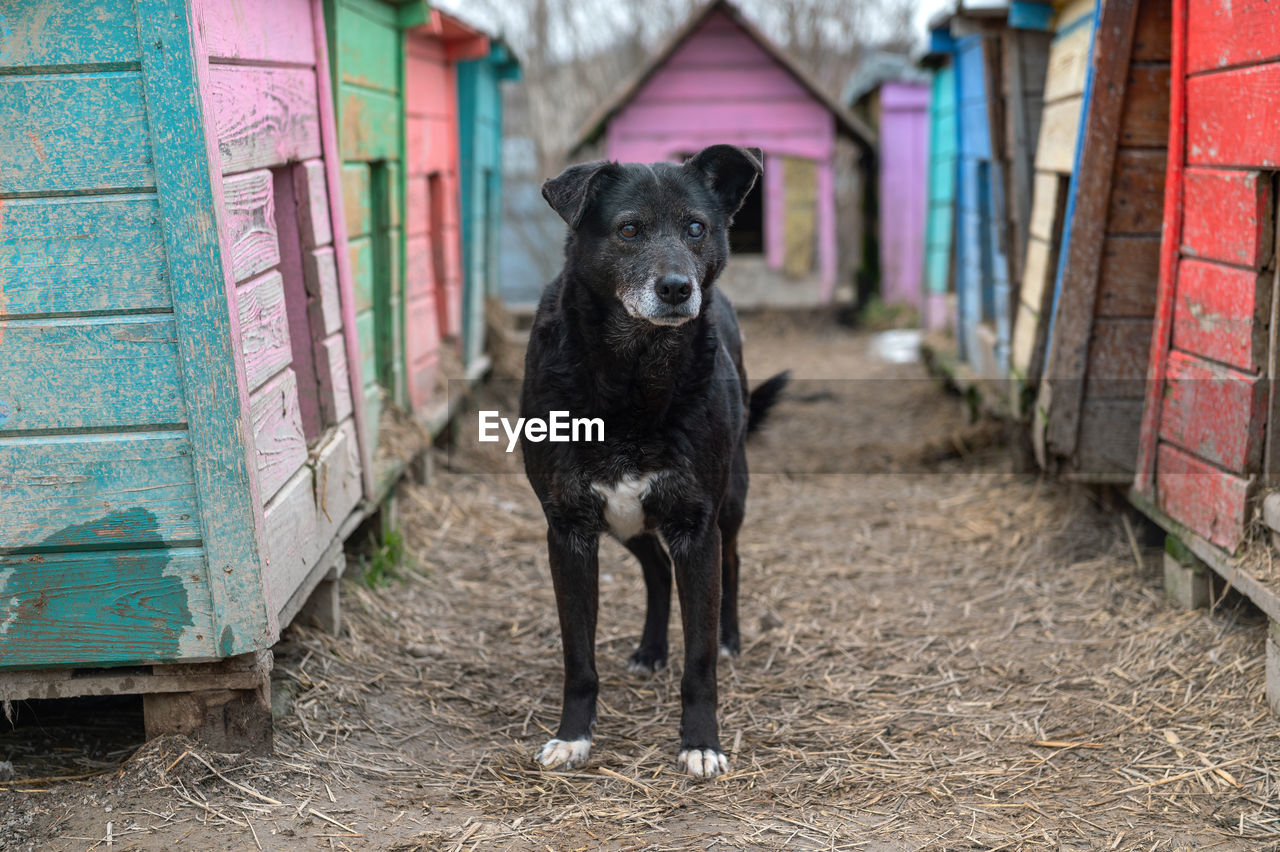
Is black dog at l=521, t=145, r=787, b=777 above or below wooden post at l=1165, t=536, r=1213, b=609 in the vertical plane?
above

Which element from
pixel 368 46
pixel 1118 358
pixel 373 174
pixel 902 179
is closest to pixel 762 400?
pixel 1118 358

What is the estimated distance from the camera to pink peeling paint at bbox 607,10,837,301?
1234 cm

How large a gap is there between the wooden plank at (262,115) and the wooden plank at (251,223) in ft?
0.14

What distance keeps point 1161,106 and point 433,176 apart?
4691mm

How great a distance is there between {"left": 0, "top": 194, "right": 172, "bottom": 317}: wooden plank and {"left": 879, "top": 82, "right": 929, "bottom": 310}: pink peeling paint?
10797mm

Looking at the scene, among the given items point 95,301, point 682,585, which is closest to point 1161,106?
point 682,585

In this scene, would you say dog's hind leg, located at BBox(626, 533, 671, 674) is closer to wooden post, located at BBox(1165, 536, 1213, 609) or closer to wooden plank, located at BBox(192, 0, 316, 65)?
wooden post, located at BBox(1165, 536, 1213, 609)

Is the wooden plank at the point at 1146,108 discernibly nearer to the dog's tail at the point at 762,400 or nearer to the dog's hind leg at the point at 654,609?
the dog's tail at the point at 762,400

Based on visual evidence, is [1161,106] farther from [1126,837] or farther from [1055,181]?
[1126,837]

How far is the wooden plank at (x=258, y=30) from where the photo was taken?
3.31 m

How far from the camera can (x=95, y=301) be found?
10.4ft

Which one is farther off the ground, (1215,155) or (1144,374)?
(1215,155)

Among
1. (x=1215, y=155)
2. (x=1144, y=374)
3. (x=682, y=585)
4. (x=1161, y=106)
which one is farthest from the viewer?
(x=1144, y=374)

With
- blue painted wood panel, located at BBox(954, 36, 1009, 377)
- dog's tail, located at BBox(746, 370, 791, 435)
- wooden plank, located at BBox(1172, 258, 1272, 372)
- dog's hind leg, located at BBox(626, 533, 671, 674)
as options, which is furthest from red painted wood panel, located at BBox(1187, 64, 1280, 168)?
blue painted wood panel, located at BBox(954, 36, 1009, 377)
